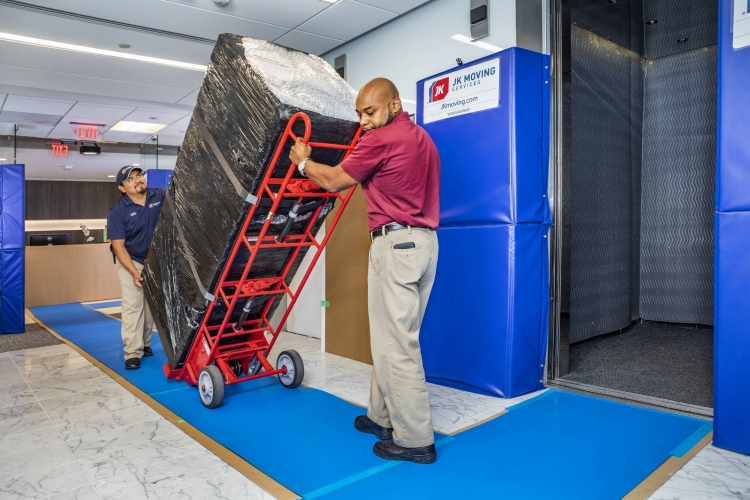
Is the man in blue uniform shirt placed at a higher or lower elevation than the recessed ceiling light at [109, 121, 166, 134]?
lower

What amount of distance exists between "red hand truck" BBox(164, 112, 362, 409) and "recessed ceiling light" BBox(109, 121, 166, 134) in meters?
6.59

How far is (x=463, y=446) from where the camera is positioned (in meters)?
2.64

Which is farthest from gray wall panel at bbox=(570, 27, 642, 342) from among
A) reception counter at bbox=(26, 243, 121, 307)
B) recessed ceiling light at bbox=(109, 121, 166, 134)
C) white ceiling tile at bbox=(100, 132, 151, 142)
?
reception counter at bbox=(26, 243, 121, 307)

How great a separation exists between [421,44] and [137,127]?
6.91m

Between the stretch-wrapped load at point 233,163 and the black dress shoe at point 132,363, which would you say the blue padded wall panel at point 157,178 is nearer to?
the black dress shoe at point 132,363

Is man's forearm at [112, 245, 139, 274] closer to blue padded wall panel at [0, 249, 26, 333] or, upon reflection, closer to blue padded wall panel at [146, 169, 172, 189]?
blue padded wall panel at [0, 249, 26, 333]

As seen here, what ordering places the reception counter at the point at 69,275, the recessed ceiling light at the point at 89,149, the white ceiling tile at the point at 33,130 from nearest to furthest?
1. the white ceiling tile at the point at 33,130
2. the reception counter at the point at 69,275
3. the recessed ceiling light at the point at 89,149

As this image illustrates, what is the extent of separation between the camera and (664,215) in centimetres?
603

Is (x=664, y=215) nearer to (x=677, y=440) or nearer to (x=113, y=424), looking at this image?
(x=677, y=440)

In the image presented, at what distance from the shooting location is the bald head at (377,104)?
2.51 metres

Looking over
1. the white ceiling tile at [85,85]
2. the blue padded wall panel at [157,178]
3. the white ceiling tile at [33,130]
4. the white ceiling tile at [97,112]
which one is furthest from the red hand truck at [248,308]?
the white ceiling tile at [33,130]

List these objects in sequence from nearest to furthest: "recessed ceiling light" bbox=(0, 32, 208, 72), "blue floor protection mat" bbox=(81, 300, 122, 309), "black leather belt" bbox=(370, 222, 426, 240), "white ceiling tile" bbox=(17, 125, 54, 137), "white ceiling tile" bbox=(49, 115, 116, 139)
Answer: "black leather belt" bbox=(370, 222, 426, 240)
"recessed ceiling light" bbox=(0, 32, 208, 72)
"white ceiling tile" bbox=(49, 115, 116, 139)
"blue floor protection mat" bbox=(81, 300, 122, 309)
"white ceiling tile" bbox=(17, 125, 54, 137)

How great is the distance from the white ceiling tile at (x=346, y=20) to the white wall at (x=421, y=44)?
0.12 meters

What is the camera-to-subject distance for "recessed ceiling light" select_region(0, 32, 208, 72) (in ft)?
15.6
